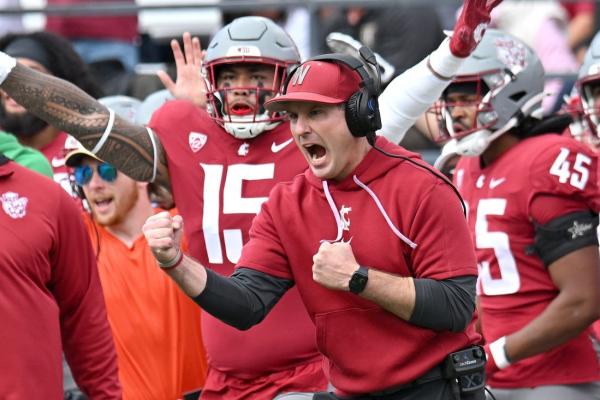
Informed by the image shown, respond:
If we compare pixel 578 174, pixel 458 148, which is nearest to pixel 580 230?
pixel 578 174

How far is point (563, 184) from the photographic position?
5734 millimetres

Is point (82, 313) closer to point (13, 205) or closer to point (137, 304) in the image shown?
point (13, 205)

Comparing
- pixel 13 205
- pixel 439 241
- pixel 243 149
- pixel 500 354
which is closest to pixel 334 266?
pixel 439 241

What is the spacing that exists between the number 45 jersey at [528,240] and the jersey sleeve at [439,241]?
1618 mm

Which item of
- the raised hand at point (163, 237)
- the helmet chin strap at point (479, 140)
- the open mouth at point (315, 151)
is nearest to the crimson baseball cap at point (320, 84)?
the open mouth at point (315, 151)

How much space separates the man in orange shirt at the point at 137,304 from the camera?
242 inches

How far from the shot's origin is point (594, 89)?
625cm

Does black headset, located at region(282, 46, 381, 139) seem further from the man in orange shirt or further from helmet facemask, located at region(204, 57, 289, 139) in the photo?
the man in orange shirt

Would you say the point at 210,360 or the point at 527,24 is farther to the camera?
the point at 527,24

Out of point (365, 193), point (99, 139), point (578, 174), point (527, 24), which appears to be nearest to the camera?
point (365, 193)

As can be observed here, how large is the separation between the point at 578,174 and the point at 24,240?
93.3 inches

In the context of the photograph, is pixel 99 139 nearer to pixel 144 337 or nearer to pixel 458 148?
pixel 144 337

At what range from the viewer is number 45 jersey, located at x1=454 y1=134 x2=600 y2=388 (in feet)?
18.9

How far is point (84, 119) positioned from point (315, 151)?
131 centimetres
